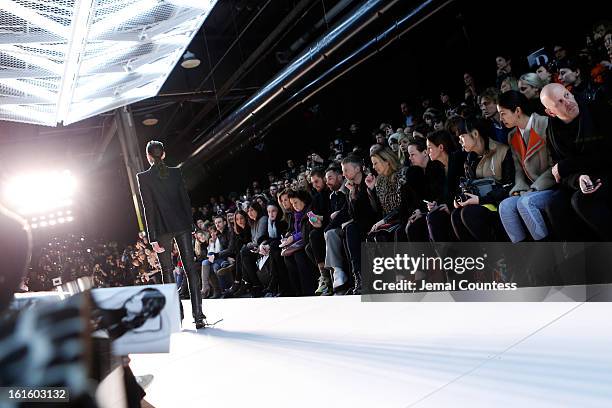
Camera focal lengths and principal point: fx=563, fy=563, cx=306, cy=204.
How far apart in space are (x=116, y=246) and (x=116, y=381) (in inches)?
697

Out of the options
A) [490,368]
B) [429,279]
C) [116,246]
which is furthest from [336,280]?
[116,246]

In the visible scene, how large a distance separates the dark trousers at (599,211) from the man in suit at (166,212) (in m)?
2.59

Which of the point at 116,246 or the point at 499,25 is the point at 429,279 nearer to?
the point at 499,25

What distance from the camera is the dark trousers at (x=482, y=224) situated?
3.51 metres

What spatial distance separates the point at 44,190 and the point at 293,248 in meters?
11.6

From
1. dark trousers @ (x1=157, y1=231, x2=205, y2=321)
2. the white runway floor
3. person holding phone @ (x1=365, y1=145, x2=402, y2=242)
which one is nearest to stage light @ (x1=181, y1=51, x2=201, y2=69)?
person holding phone @ (x1=365, y1=145, x2=402, y2=242)

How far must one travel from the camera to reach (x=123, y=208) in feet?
61.8

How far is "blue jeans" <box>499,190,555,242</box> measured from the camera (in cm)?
317

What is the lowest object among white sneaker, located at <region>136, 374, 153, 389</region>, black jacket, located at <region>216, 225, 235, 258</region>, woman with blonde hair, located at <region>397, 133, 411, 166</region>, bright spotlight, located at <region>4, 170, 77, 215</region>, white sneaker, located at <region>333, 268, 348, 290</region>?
white sneaker, located at <region>136, 374, 153, 389</region>

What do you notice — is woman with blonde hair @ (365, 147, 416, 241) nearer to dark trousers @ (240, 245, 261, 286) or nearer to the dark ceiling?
the dark ceiling

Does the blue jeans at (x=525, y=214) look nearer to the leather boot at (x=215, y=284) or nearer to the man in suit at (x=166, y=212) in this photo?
the man in suit at (x=166, y=212)

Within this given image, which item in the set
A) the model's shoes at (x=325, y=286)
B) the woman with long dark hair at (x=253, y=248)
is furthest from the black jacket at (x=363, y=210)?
the woman with long dark hair at (x=253, y=248)

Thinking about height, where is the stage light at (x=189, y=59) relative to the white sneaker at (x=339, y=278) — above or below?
above

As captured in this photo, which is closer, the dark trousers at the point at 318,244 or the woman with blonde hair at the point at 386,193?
the woman with blonde hair at the point at 386,193
